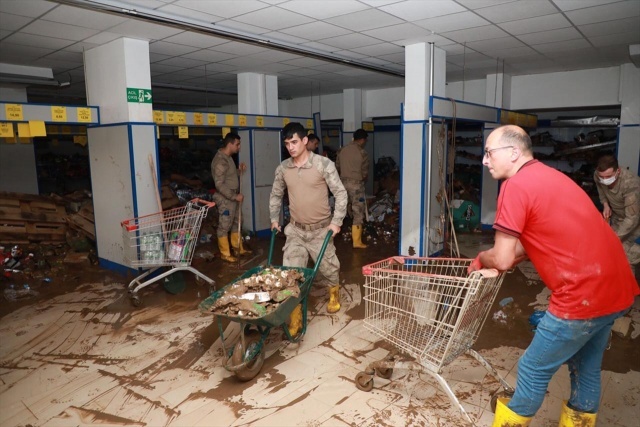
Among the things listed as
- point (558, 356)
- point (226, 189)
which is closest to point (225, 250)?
point (226, 189)

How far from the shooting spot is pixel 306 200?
423cm

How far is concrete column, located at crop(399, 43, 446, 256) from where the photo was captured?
595 cm

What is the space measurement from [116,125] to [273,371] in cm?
392

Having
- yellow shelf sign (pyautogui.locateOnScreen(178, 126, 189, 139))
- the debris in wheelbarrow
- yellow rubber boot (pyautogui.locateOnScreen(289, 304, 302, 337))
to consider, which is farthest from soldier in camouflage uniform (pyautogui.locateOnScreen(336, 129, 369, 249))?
the debris in wheelbarrow

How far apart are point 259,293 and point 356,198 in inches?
175

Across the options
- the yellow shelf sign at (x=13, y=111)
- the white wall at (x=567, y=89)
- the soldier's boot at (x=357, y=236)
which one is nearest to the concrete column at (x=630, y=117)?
the white wall at (x=567, y=89)

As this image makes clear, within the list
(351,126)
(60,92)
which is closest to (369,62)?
(351,126)

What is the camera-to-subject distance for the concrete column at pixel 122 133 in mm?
5465

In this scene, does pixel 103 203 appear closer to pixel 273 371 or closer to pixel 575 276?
pixel 273 371

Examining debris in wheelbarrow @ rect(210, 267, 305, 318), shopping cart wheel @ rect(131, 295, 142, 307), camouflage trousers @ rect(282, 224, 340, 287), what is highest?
camouflage trousers @ rect(282, 224, 340, 287)

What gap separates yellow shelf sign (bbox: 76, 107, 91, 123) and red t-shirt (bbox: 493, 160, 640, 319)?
17.1ft

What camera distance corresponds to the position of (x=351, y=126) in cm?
1062

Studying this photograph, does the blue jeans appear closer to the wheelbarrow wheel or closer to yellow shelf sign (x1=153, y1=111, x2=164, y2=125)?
the wheelbarrow wheel

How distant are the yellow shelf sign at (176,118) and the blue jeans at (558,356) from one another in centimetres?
522
